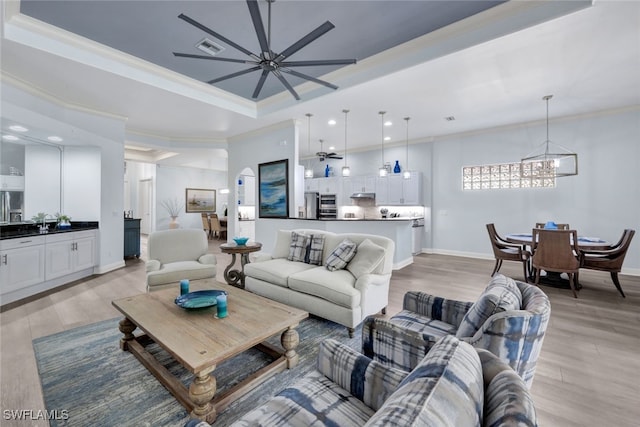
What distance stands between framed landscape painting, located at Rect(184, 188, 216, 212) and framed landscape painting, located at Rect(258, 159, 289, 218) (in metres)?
5.72

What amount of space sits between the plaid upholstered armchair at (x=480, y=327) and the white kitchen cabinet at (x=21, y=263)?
4.54 metres

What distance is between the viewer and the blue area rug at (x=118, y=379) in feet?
5.38

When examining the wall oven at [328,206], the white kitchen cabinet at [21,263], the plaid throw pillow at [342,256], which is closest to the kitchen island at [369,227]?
the plaid throw pillow at [342,256]

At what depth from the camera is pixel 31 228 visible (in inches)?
165

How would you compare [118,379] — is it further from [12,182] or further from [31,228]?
[12,182]

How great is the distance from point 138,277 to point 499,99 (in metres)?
6.82

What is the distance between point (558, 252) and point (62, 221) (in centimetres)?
778

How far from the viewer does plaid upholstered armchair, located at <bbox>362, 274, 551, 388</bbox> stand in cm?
114

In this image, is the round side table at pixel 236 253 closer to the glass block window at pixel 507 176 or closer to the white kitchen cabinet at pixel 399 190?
the white kitchen cabinet at pixel 399 190

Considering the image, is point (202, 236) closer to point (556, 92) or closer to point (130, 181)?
point (556, 92)

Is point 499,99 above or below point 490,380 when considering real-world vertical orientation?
above

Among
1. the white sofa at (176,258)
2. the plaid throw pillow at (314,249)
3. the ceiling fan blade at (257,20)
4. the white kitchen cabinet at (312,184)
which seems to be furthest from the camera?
the white kitchen cabinet at (312,184)

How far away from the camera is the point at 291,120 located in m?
5.34

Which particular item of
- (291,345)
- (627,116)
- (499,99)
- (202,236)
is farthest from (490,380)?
(627,116)
